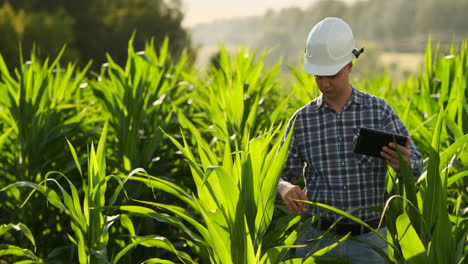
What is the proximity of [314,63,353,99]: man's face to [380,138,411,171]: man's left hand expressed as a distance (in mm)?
324

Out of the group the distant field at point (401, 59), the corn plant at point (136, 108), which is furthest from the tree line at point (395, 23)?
the corn plant at point (136, 108)

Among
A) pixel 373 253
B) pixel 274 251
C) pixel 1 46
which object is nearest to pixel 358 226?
pixel 373 253

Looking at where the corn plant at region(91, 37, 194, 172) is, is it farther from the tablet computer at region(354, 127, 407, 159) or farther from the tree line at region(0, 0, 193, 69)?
the tree line at region(0, 0, 193, 69)

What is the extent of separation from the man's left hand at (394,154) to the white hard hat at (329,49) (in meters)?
0.37

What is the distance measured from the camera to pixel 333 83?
2.67 metres

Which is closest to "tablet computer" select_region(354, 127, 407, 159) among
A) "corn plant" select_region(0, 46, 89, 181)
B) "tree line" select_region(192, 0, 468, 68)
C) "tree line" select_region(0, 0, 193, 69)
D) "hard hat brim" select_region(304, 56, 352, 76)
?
"hard hat brim" select_region(304, 56, 352, 76)

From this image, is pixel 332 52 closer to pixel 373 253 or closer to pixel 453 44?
pixel 373 253

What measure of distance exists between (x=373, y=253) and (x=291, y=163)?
506 millimetres

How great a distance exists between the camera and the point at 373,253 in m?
2.70

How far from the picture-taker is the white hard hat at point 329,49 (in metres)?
2.63

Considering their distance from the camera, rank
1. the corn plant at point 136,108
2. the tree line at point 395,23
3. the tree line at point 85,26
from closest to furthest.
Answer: the corn plant at point 136,108 < the tree line at point 85,26 < the tree line at point 395,23

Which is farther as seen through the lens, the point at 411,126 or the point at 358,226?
the point at 411,126

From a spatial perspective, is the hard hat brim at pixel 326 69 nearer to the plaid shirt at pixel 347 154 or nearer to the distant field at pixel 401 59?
the plaid shirt at pixel 347 154

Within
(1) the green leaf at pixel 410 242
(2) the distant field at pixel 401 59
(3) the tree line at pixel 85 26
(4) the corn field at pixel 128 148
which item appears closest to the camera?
(1) the green leaf at pixel 410 242
